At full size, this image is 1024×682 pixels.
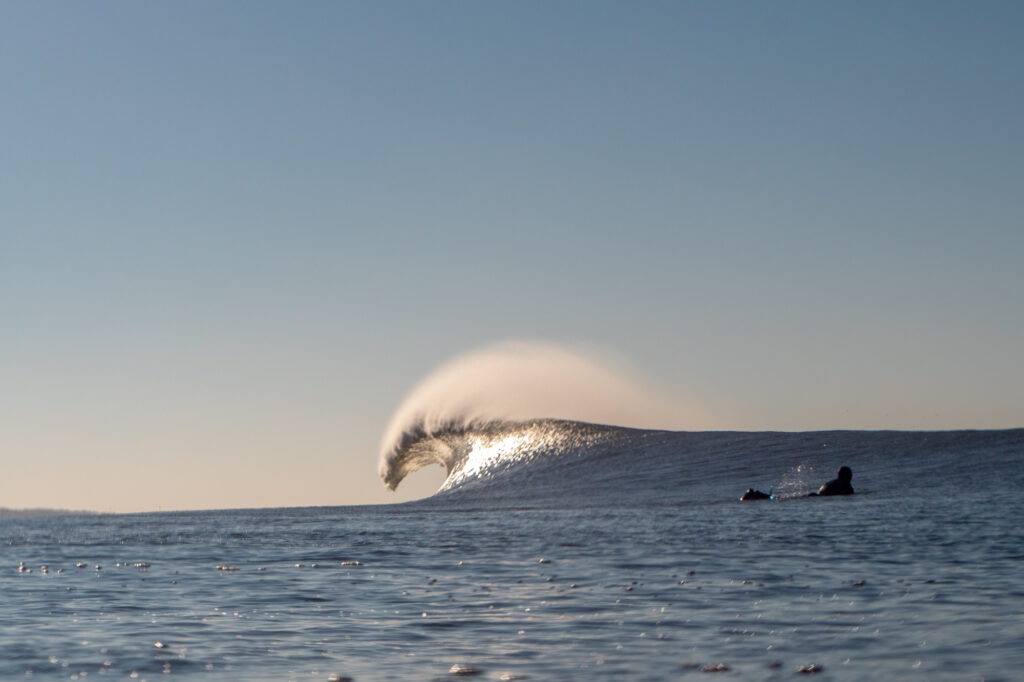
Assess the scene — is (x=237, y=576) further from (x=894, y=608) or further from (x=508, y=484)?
(x=508, y=484)

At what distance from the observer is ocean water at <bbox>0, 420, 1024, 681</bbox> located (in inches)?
234

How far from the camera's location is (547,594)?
28.1 feet

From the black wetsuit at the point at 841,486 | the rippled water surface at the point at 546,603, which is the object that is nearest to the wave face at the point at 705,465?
the black wetsuit at the point at 841,486

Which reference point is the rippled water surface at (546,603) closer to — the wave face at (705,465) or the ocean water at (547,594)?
the ocean water at (547,594)

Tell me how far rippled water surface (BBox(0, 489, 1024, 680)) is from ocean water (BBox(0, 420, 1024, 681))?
0.10 ft

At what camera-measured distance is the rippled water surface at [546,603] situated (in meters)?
5.92

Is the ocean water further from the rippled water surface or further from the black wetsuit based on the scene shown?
the black wetsuit

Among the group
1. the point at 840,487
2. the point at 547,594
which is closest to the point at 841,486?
the point at 840,487

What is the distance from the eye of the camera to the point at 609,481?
30.0 metres

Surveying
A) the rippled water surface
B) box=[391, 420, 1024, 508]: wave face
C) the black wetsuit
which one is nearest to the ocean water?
the rippled water surface

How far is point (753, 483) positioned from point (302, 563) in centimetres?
1720

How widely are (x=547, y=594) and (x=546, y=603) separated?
479 millimetres

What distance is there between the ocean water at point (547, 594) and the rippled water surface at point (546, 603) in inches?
1.2

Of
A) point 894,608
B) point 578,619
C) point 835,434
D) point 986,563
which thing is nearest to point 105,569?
point 578,619
